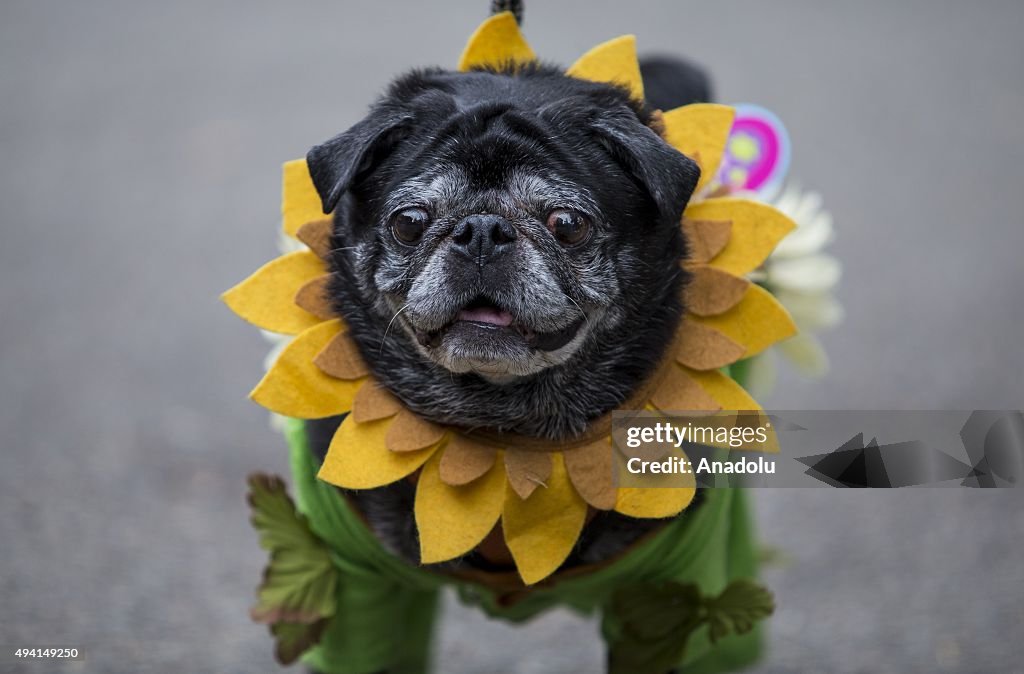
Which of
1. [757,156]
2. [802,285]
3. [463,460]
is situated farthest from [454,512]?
[757,156]

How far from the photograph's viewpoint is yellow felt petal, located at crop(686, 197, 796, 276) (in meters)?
2.09

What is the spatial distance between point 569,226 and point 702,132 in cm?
47

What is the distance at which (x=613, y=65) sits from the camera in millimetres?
2229

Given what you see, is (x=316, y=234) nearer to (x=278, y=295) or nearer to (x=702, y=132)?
(x=278, y=295)

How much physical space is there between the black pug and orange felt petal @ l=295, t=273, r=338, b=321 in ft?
0.15

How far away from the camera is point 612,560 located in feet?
6.66

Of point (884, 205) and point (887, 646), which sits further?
point (884, 205)

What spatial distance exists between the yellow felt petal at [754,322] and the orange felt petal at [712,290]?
0.05 feet

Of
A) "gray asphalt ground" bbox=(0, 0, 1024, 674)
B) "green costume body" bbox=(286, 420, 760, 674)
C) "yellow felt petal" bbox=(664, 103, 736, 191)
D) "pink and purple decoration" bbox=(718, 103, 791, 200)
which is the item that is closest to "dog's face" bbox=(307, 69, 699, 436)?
"yellow felt petal" bbox=(664, 103, 736, 191)

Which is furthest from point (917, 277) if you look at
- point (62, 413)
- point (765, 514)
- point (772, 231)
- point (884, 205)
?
point (62, 413)

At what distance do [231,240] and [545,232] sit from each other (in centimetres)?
329

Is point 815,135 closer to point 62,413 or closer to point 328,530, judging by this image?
point 62,413

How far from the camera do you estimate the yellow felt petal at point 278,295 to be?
2049mm

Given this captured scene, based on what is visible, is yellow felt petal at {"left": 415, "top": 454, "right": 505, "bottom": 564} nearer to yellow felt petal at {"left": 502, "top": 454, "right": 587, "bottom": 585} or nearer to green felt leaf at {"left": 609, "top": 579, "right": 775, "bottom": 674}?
yellow felt petal at {"left": 502, "top": 454, "right": 587, "bottom": 585}
